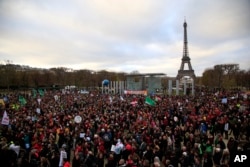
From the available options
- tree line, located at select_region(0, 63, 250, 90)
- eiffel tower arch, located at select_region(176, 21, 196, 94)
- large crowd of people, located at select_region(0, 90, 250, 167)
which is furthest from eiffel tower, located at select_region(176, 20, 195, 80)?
large crowd of people, located at select_region(0, 90, 250, 167)

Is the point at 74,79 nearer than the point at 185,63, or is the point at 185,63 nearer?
the point at 185,63

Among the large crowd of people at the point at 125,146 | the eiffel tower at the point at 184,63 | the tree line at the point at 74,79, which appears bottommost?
the large crowd of people at the point at 125,146

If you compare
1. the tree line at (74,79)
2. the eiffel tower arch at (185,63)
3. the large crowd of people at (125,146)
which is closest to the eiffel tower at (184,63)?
the eiffel tower arch at (185,63)

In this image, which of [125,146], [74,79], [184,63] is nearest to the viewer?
[125,146]

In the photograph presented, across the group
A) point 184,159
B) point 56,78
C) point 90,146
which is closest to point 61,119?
point 90,146

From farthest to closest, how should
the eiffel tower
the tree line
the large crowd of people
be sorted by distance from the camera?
the eiffel tower, the tree line, the large crowd of people

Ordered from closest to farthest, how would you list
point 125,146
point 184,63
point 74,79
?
point 125,146 < point 184,63 < point 74,79

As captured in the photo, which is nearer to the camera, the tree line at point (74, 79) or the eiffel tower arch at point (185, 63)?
the tree line at point (74, 79)

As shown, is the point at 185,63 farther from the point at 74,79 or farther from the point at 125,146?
the point at 125,146

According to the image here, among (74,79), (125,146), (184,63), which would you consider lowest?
(125,146)

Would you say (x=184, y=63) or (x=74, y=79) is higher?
(x=184, y=63)

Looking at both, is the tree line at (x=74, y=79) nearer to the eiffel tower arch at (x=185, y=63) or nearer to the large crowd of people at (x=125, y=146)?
the eiffel tower arch at (x=185, y=63)

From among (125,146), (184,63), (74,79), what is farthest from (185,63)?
(125,146)

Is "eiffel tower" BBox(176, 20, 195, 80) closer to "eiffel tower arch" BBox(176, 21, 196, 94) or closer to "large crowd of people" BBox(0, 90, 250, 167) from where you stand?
"eiffel tower arch" BBox(176, 21, 196, 94)
